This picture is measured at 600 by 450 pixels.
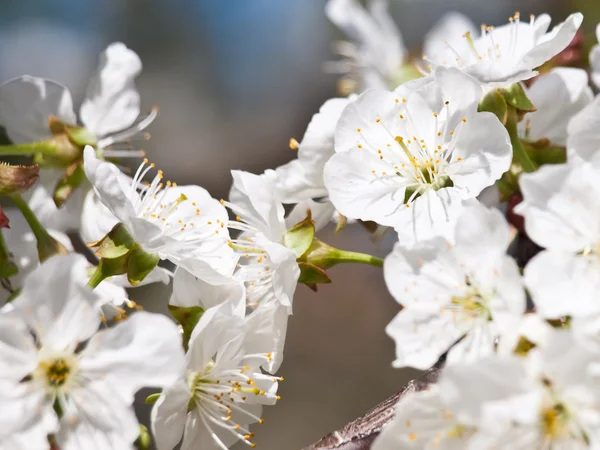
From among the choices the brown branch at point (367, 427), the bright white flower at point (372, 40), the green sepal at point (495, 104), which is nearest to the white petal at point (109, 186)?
the brown branch at point (367, 427)

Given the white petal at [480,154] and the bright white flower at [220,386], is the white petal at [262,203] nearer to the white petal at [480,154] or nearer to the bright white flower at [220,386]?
the bright white flower at [220,386]

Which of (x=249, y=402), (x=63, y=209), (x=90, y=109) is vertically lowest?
(x=249, y=402)

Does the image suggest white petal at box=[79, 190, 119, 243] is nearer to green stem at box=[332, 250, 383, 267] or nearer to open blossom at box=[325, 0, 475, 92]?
green stem at box=[332, 250, 383, 267]

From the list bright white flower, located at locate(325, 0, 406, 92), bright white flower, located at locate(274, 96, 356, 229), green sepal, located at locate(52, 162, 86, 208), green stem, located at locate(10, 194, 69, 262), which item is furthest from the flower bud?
bright white flower, located at locate(325, 0, 406, 92)

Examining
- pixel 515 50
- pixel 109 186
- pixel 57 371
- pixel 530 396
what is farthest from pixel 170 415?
pixel 515 50

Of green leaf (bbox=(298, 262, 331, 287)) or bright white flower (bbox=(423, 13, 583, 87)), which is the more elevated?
bright white flower (bbox=(423, 13, 583, 87))

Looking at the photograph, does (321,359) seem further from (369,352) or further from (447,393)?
(447,393)

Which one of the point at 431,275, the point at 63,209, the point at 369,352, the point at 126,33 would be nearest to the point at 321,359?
the point at 369,352

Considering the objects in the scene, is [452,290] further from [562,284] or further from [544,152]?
[544,152]
